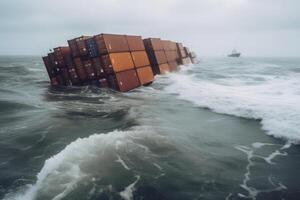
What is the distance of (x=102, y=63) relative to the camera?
27781mm

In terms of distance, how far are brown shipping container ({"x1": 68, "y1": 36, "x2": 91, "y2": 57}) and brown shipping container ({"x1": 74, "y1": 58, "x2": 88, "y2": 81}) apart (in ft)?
2.06

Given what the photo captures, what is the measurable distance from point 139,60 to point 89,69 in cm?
688

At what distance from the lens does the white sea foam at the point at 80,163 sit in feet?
27.4

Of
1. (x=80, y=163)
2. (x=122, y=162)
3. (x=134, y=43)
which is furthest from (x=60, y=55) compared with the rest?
(x=122, y=162)

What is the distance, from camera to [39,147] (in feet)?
40.5

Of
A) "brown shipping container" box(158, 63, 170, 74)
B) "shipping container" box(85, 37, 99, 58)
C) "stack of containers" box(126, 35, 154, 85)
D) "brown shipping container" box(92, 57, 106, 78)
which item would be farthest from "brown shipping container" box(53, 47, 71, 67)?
"brown shipping container" box(158, 63, 170, 74)

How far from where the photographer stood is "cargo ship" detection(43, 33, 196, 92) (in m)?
27.7

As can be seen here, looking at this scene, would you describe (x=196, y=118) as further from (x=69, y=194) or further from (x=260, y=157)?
(x=69, y=194)

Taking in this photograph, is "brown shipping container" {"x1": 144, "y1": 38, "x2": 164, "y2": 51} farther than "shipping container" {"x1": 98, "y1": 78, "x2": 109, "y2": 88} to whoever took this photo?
Yes

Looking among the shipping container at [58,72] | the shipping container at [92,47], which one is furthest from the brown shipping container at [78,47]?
the shipping container at [58,72]

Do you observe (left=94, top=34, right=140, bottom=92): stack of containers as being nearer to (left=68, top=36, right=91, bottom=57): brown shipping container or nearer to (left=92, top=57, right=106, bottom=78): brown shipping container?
(left=92, top=57, right=106, bottom=78): brown shipping container

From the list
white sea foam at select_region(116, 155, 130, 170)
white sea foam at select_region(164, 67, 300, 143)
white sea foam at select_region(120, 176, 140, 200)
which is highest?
white sea foam at select_region(116, 155, 130, 170)

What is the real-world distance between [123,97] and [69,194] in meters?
17.4

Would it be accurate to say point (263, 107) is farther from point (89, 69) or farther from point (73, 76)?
point (73, 76)
